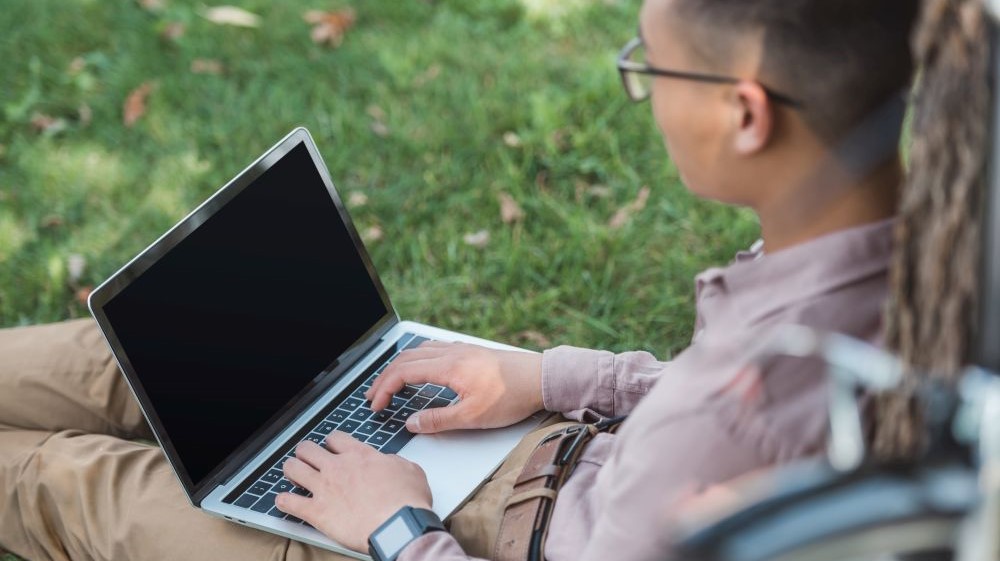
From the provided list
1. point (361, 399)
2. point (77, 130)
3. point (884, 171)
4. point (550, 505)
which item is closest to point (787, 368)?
point (884, 171)

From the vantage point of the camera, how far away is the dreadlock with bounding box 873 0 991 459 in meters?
1.14

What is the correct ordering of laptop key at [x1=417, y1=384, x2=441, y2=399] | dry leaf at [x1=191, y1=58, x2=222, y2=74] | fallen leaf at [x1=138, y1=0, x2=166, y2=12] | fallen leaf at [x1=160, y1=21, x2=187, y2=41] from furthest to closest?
fallen leaf at [x1=138, y1=0, x2=166, y2=12], fallen leaf at [x1=160, y1=21, x2=187, y2=41], dry leaf at [x1=191, y1=58, x2=222, y2=74], laptop key at [x1=417, y1=384, x2=441, y2=399]

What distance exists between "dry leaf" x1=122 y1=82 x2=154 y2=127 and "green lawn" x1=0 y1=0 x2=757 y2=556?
0.03 m

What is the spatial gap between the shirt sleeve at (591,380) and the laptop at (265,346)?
91 mm

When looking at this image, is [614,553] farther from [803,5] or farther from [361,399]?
[361,399]

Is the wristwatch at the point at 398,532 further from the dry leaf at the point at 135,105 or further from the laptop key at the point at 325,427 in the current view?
the dry leaf at the point at 135,105

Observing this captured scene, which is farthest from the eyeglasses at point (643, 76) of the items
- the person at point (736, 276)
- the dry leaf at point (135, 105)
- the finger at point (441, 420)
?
the dry leaf at point (135, 105)

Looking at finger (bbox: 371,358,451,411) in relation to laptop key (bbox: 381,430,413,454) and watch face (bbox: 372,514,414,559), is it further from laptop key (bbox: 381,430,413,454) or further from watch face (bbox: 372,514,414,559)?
watch face (bbox: 372,514,414,559)

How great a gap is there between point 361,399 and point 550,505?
61cm

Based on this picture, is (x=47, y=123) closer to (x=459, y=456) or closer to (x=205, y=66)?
Answer: (x=205, y=66)

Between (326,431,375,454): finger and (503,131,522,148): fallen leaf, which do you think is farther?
(503,131,522,148): fallen leaf

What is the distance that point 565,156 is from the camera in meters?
4.00

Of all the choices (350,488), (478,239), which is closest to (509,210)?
(478,239)

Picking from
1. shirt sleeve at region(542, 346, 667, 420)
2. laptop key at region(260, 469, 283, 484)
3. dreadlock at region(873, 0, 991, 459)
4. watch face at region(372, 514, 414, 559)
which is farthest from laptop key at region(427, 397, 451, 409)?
dreadlock at region(873, 0, 991, 459)
